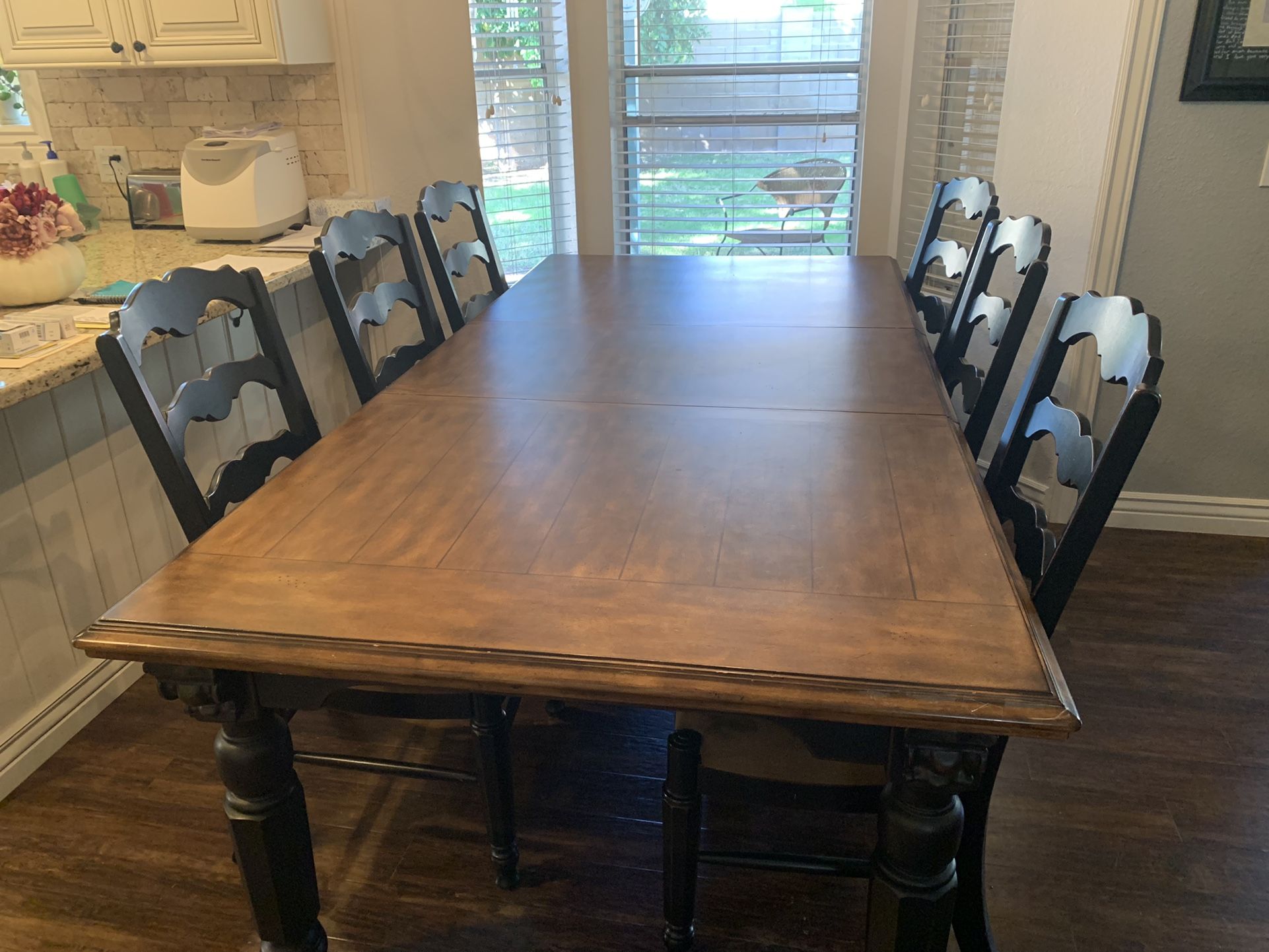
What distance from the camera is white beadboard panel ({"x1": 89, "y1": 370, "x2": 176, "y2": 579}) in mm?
2129

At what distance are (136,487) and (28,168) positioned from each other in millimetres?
1481

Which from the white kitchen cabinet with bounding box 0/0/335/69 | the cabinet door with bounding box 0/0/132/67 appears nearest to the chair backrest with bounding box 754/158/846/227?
the white kitchen cabinet with bounding box 0/0/335/69

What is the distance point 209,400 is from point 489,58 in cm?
217

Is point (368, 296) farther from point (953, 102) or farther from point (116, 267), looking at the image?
point (953, 102)

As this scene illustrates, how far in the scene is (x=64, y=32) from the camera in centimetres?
277

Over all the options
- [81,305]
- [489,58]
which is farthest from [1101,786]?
[489,58]

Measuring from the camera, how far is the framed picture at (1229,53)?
2.34 meters

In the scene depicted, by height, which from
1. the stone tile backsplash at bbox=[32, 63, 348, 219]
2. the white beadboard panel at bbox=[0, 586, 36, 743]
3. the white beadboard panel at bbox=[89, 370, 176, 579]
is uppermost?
the stone tile backsplash at bbox=[32, 63, 348, 219]

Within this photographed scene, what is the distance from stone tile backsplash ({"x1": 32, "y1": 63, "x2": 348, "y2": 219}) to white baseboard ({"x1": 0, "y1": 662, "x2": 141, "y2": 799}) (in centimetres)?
179

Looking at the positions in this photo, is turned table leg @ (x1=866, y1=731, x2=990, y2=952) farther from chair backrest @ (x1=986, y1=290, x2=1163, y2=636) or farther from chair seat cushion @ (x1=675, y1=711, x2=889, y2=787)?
chair backrest @ (x1=986, y1=290, x2=1163, y2=636)

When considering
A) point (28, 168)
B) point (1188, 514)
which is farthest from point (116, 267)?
point (1188, 514)

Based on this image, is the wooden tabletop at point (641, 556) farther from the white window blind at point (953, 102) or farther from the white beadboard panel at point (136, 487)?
the white window blind at point (953, 102)

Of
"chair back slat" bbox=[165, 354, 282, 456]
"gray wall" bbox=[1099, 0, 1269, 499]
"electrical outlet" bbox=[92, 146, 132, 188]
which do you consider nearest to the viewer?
"chair back slat" bbox=[165, 354, 282, 456]

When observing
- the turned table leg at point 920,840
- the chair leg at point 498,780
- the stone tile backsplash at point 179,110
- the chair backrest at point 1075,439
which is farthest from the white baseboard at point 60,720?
the stone tile backsplash at point 179,110
